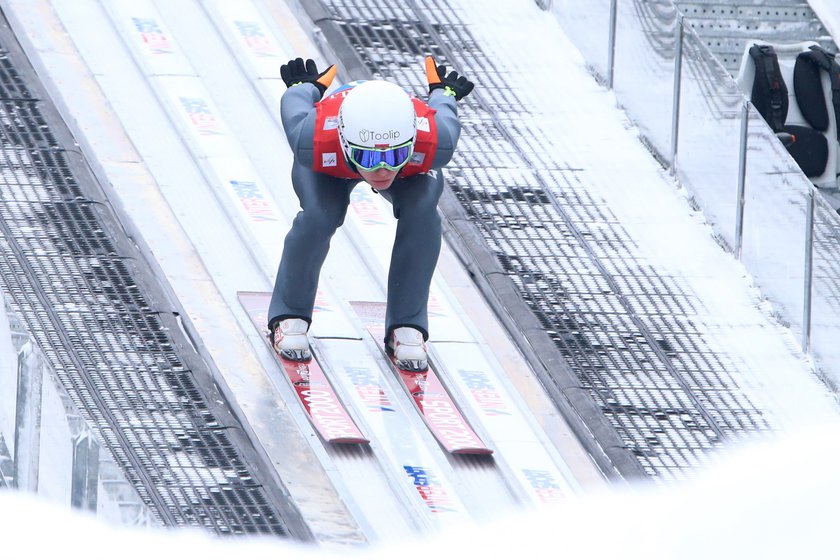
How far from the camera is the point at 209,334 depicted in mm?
6402

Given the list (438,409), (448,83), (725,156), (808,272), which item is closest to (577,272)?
(725,156)

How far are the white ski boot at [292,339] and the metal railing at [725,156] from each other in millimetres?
2209

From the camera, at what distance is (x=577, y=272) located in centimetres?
728

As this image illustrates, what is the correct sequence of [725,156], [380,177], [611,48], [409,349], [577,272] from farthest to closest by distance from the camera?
1. [611,48]
2. [725,156]
3. [577,272]
4. [409,349]
5. [380,177]

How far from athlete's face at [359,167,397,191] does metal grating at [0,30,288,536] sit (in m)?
1.05

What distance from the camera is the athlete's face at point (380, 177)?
5574 millimetres

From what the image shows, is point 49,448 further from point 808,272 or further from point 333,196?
point 808,272

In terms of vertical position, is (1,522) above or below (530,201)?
above

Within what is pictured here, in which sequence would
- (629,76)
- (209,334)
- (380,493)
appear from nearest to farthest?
(380,493) → (209,334) → (629,76)

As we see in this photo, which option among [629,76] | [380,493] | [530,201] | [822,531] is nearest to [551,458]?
[380,493]

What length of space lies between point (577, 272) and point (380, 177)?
1921mm

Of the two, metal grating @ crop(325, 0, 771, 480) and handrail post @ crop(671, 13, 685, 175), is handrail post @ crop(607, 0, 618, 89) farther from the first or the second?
handrail post @ crop(671, 13, 685, 175)

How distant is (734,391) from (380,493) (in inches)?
68.2

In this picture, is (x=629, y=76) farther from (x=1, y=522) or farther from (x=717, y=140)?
(x=1, y=522)
